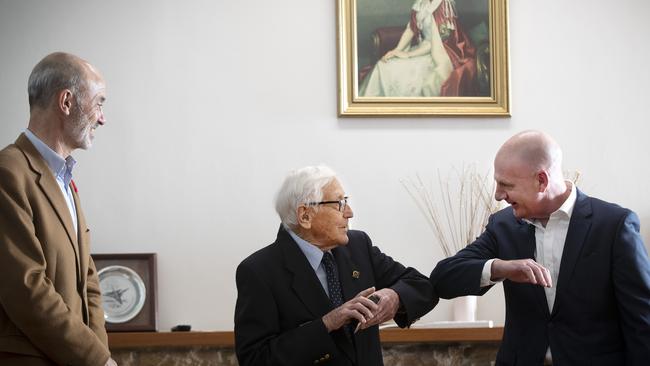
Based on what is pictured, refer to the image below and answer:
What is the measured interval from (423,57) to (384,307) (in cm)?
221

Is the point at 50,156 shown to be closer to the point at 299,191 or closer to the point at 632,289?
the point at 299,191

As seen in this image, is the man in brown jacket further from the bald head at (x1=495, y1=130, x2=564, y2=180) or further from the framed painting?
the framed painting

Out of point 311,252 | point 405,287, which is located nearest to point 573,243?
point 405,287

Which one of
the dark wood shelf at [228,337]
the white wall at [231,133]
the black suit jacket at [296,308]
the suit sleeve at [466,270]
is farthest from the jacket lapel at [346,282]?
the white wall at [231,133]

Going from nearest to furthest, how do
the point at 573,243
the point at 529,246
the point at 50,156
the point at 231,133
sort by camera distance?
the point at 50,156 → the point at 573,243 → the point at 529,246 → the point at 231,133

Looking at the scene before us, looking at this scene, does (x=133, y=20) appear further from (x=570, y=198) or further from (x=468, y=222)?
(x=570, y=198)

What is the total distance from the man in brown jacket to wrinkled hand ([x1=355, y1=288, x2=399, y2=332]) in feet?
2.68

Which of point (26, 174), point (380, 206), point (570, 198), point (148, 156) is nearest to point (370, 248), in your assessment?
point (570, 198)

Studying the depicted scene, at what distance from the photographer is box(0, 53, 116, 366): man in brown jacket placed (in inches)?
101

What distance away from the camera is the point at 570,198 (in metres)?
3.02

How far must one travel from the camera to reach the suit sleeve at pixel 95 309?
9.63ft

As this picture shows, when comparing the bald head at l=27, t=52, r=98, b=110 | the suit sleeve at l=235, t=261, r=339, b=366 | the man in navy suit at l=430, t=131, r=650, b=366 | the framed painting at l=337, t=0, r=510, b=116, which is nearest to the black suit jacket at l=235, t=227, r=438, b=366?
the suit sleeve at l=235, t=261, r=339, b=366

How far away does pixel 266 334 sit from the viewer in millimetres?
2992

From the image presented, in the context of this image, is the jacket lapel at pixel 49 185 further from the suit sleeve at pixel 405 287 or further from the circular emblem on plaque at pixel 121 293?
the circular emblem on plaque at pixel 121 293
